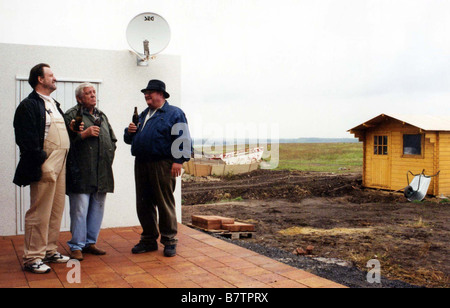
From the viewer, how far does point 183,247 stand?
5277 millimetres

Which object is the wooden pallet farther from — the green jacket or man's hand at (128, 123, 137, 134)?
man's hand at (128, 123, 137, 134)

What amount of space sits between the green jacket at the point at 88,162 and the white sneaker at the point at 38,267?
30.9 inches

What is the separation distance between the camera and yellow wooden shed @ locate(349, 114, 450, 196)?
51.8 feet

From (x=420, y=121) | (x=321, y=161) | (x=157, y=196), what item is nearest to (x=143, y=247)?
(x=157, y=196)

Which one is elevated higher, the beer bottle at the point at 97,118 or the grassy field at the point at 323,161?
the beer bottle at the point at 97,118

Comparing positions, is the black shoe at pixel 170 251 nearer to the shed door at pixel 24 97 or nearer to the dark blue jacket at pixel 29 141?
the dark blue jacket at pixel 29 141

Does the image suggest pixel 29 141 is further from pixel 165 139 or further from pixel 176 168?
pixel 176 168

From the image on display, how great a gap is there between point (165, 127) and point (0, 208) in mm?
2585

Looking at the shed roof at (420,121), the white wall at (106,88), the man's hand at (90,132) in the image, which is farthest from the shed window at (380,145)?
the man's hand at (90,132)

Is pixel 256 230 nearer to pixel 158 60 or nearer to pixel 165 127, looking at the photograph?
pixel 158 60

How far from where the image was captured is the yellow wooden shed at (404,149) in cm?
1579

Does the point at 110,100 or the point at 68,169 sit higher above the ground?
the point at 110,100
